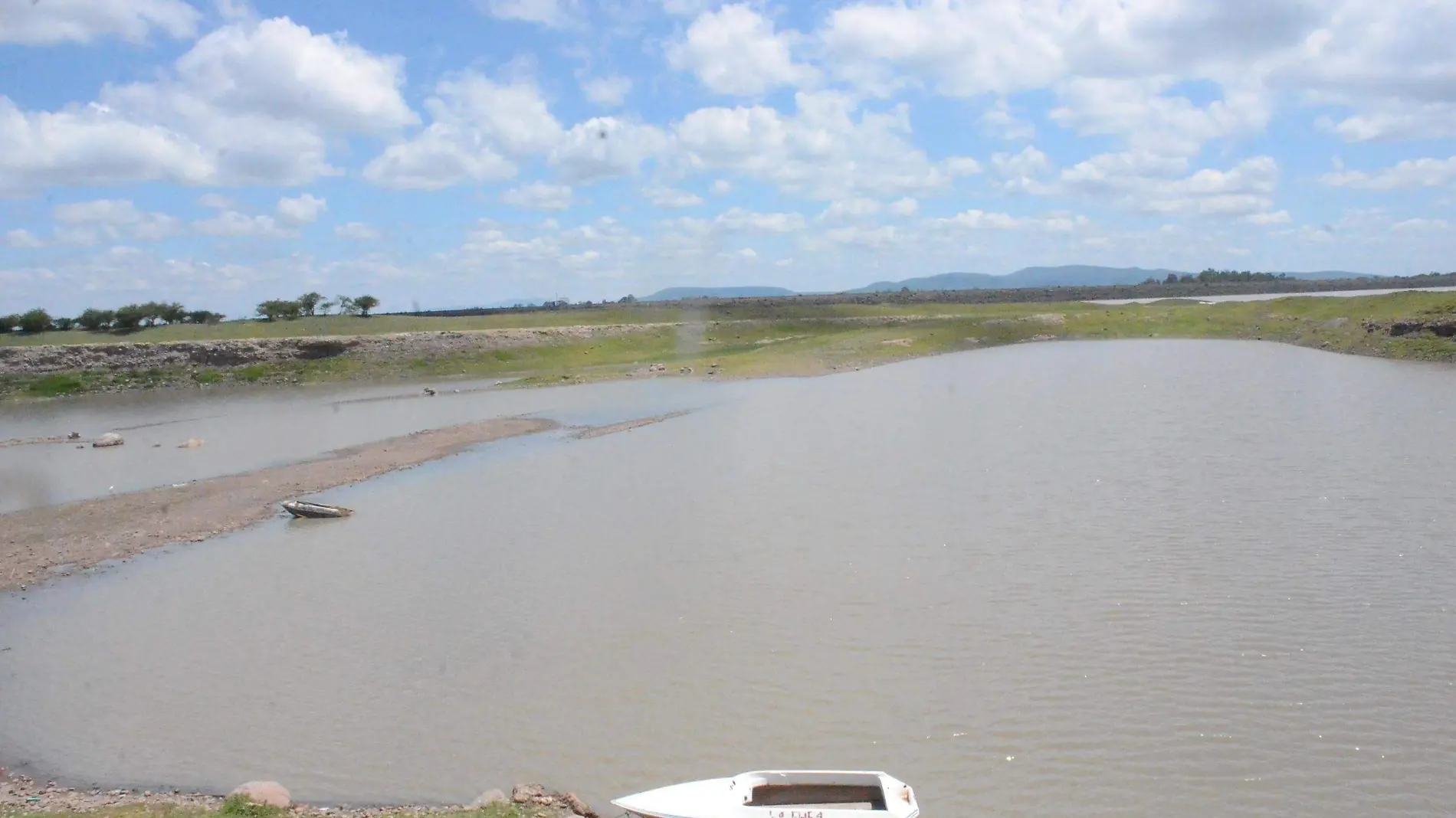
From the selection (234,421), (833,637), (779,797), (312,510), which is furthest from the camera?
(234,421)

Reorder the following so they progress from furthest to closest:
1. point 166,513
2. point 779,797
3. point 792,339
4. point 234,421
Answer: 1. point 792,339
2. point 234,421
3. point 166,513
4. point 779,797

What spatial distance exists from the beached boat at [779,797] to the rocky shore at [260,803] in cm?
87

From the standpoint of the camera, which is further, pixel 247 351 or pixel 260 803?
pixel 247 351

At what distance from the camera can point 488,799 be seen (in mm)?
9664

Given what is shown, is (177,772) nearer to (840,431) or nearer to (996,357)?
(840,431)

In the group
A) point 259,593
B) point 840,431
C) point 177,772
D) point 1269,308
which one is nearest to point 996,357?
point 1269,308

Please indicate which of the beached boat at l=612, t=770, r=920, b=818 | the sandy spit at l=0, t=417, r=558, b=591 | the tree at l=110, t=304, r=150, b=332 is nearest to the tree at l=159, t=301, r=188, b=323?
the tree at l=110, t=304, r=150, b=332

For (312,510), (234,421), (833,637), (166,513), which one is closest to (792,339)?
(234,421)

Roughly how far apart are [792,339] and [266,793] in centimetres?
6123

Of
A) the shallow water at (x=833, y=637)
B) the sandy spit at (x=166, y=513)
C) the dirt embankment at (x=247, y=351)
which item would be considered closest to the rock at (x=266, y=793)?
the shallow water at (x=833, y=637)

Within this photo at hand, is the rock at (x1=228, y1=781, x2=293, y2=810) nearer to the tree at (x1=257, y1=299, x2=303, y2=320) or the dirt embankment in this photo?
the dirt embankment

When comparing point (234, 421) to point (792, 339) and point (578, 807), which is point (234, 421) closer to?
point (792, 339)

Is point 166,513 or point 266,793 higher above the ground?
point 166,513

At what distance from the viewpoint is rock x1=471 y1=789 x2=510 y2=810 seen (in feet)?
31.4
